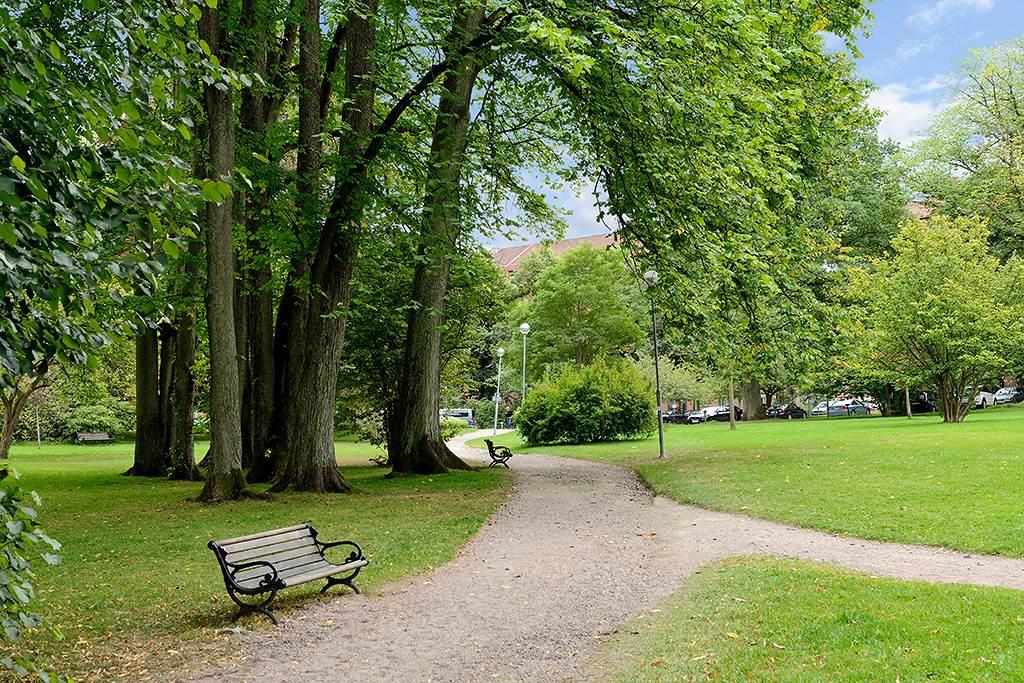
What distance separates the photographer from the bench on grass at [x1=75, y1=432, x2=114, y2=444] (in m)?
45.8

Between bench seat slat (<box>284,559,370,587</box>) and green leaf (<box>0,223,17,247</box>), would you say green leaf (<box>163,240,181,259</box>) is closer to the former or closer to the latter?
green leaf (<box>0,223,17,247</box>)

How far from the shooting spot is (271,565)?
24.9 ft

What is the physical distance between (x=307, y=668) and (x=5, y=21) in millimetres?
4801

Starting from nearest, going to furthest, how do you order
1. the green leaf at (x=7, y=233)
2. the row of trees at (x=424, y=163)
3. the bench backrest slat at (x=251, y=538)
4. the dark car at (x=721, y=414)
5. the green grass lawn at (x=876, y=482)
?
the green leaf at (x=7, y=233) < the bench backrest slat at (x=251, y=538) < the green grass lawn at (x=876, y=482) < the row of trees at (x=424, y=163) < the dark car at (x=721, y=414)

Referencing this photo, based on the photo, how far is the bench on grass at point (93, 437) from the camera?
4575 centimetres

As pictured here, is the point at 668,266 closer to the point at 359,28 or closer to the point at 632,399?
the point at 359,28

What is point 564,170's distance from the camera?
72.7ft

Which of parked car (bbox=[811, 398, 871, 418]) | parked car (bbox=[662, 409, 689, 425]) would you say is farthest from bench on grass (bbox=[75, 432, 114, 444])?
parked car (bbox=[811, 398, 871, 418])

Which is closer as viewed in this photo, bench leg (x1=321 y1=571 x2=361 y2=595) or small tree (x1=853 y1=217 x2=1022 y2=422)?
bench leg (x1=321 y1=571 x2=361 y2=595)

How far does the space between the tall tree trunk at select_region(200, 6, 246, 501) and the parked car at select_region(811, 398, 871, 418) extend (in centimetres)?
5025

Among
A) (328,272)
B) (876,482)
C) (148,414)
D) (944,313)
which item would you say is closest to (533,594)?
(876,482)

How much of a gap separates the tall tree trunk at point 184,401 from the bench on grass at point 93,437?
94.2 ft

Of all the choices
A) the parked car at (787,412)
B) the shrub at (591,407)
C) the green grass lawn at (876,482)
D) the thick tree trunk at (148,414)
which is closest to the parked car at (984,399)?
the parked car at (787,412)

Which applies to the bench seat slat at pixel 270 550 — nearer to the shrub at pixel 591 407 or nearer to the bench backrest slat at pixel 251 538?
the bench backrest slat at pixel 251 538
